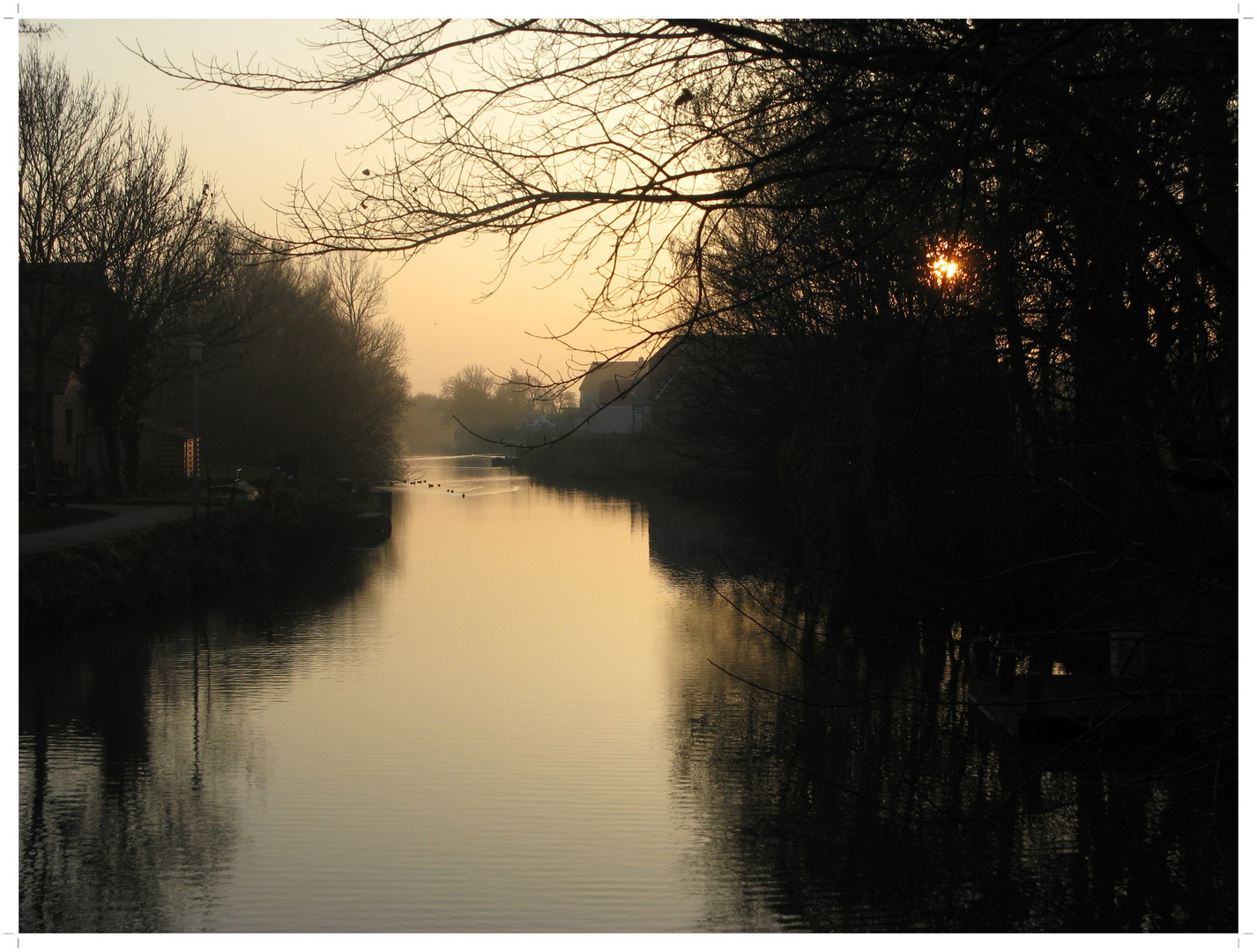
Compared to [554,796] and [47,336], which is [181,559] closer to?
[47,336]

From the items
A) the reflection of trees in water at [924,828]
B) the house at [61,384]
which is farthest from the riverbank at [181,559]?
the reflection of trees in water at [924,828]

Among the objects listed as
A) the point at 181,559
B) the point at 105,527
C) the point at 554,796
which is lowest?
the point at 554,796

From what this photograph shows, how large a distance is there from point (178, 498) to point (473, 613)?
38.0ft

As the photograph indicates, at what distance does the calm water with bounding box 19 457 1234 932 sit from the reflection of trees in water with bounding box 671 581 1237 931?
3 cm

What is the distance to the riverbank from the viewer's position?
14.1 meters

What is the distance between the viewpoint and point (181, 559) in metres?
17.6

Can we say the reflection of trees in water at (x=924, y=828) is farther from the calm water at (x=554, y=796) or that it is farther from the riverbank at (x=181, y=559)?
the riverbank at (x=181, y=559)

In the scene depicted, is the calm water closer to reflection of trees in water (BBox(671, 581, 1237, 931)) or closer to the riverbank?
reflection of trees in water (BBox(671, 581, 1237, 931))

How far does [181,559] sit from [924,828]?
13.6 m

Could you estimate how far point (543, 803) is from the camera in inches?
324

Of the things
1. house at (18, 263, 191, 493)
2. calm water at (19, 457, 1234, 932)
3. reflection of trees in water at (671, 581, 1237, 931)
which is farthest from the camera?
house at (18, 263, 191, 493)

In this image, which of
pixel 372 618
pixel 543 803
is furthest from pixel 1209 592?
pixel 372 618

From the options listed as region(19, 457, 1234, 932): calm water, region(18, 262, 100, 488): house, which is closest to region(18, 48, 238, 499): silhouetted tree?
region(18, 262, 100, 488): house

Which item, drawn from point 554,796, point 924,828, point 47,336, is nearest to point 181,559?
point 47,336
